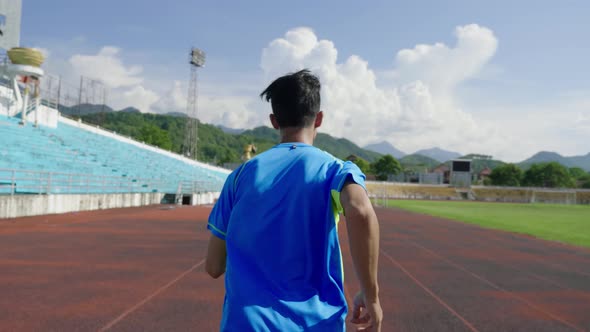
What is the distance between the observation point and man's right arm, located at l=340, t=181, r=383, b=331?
141 centimetres

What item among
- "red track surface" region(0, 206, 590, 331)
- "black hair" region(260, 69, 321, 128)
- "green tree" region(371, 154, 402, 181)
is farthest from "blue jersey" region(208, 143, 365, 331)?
"green tree" region(371, 154, 402, 181)

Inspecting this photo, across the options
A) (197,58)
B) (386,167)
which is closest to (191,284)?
(197,58)

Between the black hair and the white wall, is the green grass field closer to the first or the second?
the black hair

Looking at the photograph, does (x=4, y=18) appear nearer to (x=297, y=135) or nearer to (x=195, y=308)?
(x=195, y=308)

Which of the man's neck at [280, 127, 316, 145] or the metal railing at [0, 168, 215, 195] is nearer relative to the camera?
the man's neck at [280, 127, 316, 145]

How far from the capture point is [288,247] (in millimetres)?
1446

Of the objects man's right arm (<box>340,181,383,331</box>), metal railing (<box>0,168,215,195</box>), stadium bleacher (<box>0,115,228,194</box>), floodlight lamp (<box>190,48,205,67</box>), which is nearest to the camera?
man's right arm (<box>340,181,383,331</box>)

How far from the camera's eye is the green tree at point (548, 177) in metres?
108

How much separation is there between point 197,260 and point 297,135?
6.78m

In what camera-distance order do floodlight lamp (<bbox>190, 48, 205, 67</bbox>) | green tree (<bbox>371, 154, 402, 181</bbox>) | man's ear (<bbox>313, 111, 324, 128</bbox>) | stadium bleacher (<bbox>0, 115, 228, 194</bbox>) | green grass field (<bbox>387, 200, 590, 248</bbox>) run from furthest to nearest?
green tree (<bbox>371, 154, 402, 181</bbox>) < floodlight lamp (<bbox>190, 48, 205, 67</bbox>) < green grass field (<bbox>387, 200, 590, 248</bbox>) < stadium bleacher (<bbox>0, 115, 228, 194</bbox>) < man's ear (<bbox>313, 111, 324, 128</bbox>)

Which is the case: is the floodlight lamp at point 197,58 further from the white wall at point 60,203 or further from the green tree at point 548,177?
the green tree at point 548,177

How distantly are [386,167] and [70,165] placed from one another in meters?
103

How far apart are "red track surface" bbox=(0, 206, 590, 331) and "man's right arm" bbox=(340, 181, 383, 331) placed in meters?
3.16

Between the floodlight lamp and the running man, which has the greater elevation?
the floodlight lamp
